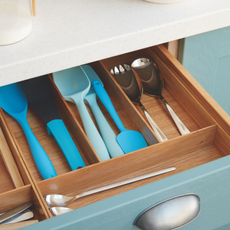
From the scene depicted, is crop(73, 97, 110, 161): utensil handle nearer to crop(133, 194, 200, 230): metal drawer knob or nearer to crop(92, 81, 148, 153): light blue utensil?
crop(92, 81, 148, 153): light blue utensil

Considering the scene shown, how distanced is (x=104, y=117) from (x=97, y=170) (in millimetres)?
163

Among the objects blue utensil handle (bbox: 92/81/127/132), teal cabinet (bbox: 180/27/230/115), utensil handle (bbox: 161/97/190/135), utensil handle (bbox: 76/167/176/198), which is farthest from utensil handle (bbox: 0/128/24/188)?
teal cabinet (bbox: 180/27/230/115)

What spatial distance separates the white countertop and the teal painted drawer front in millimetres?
256

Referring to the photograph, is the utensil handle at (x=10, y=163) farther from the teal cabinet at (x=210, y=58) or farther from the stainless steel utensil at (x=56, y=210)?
the teal cabinet at (x=210, y=58)

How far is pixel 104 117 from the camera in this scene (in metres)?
0.65


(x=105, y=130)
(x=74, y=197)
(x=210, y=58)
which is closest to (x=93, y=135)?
(x=105, y=130)

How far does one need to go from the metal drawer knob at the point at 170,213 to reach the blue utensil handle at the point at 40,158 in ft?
0.72

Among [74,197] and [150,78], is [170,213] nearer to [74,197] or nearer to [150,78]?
[74,197]

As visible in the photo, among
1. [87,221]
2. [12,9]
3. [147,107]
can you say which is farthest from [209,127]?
[12,9]

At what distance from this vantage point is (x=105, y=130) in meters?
0.62

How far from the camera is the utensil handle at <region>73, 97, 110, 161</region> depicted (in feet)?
1.91

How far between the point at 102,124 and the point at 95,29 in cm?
21

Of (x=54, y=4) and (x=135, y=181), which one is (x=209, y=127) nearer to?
(x=135, y=181)

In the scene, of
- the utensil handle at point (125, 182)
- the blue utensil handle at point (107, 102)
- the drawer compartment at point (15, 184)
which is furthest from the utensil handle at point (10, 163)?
the blue utensil handle at point (107, 102)
